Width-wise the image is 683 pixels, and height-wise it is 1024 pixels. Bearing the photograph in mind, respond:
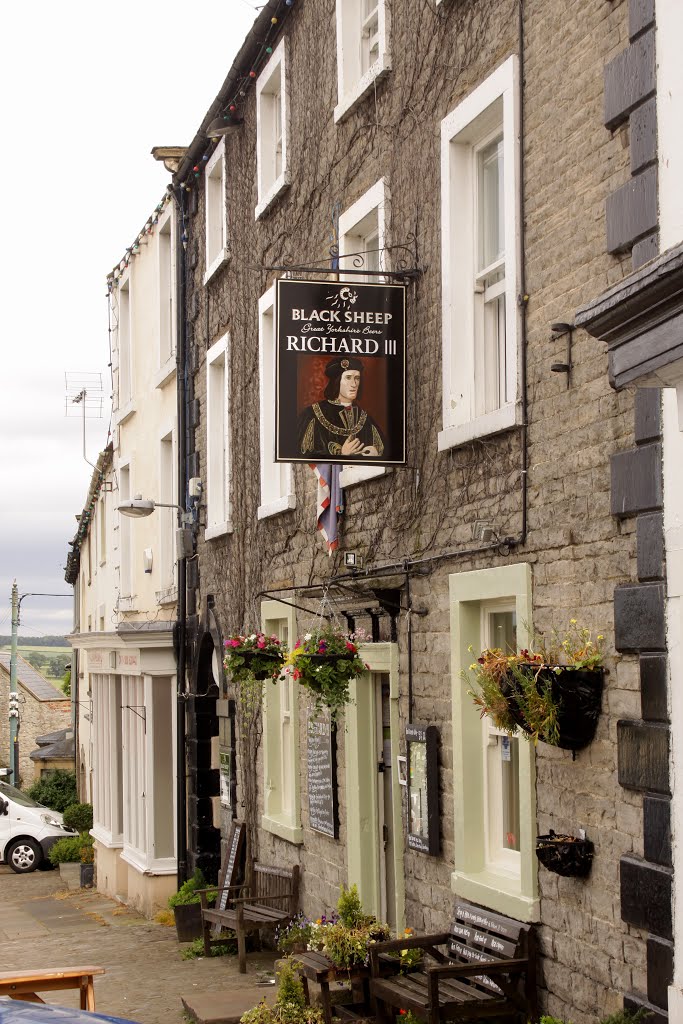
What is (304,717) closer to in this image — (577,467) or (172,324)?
(577,467)

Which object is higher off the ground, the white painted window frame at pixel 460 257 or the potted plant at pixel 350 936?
the white painted window frame at pixel 460 257

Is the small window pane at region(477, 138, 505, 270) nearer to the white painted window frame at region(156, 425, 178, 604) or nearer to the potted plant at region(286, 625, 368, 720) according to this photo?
the potted plant at region(286, 625, 368, 720)

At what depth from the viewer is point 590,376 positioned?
780 cm

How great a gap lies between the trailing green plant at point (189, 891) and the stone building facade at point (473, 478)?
2133 millimetres

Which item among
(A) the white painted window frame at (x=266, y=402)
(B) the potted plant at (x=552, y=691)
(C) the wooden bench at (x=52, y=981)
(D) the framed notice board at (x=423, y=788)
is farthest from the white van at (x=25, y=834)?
(B) the potted plant at (x=552, y=691)

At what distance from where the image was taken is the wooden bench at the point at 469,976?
8164 millimetres

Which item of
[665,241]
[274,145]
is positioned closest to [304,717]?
[274,145]

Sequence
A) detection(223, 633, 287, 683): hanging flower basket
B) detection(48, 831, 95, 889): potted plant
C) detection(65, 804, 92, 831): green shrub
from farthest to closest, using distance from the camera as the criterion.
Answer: detection(65, 804, 92, 831): green shrub
detection(48, 831, 95, 889): potted plant
detection(223, 633, 287, 683): hanging flower basket

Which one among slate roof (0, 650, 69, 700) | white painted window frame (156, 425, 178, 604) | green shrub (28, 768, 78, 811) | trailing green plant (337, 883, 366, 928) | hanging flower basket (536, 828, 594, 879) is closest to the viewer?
hanging flower basket (536, 828, 594, 879)

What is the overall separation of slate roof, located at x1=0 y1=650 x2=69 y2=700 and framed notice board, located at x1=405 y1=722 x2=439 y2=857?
3420 cm

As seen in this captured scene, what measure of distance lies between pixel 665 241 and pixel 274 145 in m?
8.75

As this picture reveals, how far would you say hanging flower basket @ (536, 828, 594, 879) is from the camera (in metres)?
7.70

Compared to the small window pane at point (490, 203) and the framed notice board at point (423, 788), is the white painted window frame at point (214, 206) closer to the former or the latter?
the small window pane at point (490, 203)

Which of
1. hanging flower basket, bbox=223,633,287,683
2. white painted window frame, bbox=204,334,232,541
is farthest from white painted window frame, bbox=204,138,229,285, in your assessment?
hanging flower basket, bbox=223,633,287,683
